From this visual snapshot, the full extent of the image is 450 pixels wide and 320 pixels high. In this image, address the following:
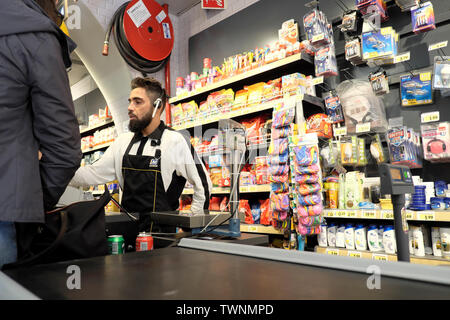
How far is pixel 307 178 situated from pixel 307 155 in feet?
0.56

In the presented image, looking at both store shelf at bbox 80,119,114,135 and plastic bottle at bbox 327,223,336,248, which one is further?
store shelf at bbox 80,119,114,135

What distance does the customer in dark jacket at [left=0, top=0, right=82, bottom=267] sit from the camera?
0.89 metres

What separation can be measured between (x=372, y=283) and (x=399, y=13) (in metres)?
2.85

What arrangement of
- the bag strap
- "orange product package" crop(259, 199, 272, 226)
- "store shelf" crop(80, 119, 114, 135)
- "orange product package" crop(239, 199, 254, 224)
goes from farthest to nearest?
"store shelf" crop(80, 119, 114, 135) < "orange product package" crop(239, 199, 254, 224) < "orange product package" crop(259, 199, 272, 226) < the bag strap

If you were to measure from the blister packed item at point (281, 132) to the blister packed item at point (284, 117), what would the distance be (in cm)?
3

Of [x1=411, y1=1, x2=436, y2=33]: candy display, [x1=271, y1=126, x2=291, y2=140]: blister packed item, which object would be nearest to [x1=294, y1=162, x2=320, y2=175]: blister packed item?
[x1=271, y1=126, x2=291, y2=140]: blister packed item

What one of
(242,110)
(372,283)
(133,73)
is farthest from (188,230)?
(133,73)

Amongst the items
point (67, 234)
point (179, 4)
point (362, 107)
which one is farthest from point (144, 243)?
point (179, 4)

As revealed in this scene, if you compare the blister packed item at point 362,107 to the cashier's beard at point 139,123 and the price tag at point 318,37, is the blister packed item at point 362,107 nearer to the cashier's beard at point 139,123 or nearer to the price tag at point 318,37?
the price tag at point 318,37

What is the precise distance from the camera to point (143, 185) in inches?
84.3

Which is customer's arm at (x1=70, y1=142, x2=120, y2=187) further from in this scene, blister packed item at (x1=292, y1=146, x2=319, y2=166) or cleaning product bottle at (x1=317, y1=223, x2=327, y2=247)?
cleaning product bottle at (x1=317, y1=223, x2=327, y2=247)

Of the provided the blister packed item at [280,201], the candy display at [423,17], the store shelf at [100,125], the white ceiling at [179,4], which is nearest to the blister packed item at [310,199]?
the blister packed item at [280,201]

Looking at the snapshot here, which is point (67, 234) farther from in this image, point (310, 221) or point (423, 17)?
point (423, 17)

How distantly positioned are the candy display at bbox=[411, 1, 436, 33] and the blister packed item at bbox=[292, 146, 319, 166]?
1.18 metres
